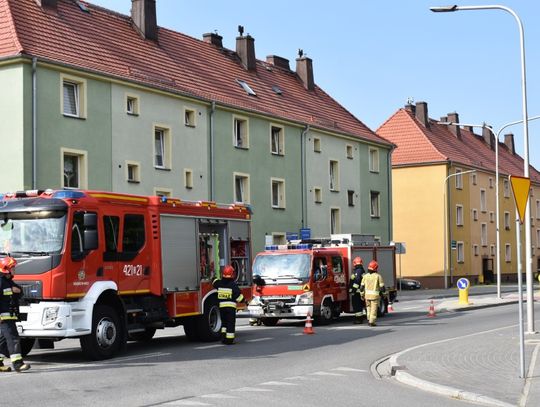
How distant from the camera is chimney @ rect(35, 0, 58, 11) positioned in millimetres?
33781

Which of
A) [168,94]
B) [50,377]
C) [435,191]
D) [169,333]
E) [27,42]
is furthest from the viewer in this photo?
[435,191]

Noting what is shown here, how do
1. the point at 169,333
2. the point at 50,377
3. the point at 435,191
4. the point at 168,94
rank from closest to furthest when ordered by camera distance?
the point at 50,377
the point at 169,333
the point at 168,94
the point at 435,191

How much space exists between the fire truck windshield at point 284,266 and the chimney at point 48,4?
1576cm

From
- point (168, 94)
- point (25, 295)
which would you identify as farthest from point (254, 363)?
point (168, 94)

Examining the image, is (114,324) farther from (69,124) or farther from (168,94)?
(168,94)

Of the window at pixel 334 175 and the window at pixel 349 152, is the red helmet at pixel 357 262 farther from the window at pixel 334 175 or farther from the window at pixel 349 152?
the window at pixel 349 152

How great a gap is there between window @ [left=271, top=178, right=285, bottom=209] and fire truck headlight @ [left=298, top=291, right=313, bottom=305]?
20809 mm

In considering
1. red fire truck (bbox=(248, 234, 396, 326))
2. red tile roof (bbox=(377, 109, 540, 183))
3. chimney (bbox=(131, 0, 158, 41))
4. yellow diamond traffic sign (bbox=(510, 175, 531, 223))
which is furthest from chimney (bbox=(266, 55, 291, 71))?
yellow diamond traffic sign (bbox=(510, 175, 531, 223))

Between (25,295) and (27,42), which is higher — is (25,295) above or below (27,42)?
below

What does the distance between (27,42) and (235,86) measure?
14354 millimetres

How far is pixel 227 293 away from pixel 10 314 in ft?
17.3

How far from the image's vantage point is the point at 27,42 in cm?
3034

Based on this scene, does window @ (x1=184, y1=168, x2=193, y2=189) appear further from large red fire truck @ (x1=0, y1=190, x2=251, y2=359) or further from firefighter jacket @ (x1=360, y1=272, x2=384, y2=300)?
large red fire truck @ (x1=0, y1=190, x2=251, y2=359)

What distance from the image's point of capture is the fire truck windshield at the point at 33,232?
47.0ft
